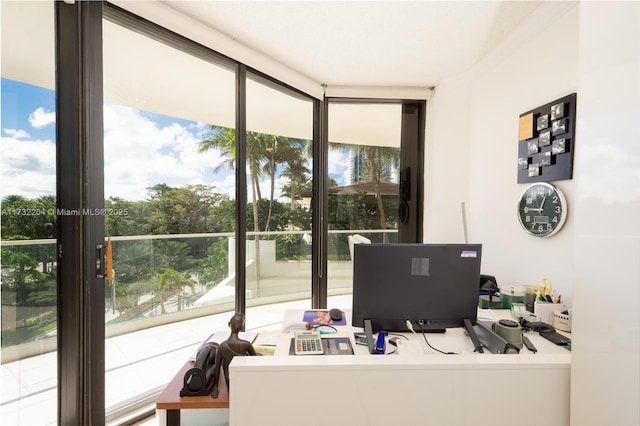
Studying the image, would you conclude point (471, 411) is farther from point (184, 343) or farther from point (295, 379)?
point (184, 343)

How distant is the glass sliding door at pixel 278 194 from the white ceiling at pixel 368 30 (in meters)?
0.48

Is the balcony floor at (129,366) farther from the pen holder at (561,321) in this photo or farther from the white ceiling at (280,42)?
the white ceiling at (280,42)

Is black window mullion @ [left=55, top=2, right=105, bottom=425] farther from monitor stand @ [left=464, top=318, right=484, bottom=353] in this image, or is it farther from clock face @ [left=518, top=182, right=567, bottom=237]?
clock face @ [left=518, top=182, right=567, bottom=237]

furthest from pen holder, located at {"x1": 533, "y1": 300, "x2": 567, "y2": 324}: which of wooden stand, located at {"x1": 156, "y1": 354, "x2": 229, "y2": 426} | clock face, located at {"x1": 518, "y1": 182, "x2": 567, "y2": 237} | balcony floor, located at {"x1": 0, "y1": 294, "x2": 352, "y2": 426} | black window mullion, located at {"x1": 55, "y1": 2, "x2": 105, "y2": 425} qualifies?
black window mullion, located at {"x1": 55, "y1": 2, "x2": 105, "y2": 425}

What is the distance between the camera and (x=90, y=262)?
162 cm

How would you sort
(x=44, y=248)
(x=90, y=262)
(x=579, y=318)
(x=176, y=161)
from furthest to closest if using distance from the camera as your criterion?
(x=176, y=161), (x=90, y=262), (x=44, y=248), (x=579, y=318)

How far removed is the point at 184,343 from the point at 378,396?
7.23ft

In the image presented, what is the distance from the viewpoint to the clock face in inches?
73.4

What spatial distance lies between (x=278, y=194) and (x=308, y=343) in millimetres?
1992

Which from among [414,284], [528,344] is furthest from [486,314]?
[414,284]

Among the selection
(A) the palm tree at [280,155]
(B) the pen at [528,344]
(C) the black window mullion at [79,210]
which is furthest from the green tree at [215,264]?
(B) the pen at [528,344]

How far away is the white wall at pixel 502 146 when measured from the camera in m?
1.89

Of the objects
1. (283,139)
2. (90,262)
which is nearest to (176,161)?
(90,262)

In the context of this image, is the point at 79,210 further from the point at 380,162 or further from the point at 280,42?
the point at 380,162
